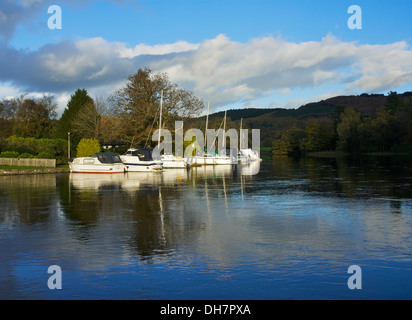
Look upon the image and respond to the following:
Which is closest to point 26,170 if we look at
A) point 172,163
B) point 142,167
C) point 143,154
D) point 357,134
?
point 142,167

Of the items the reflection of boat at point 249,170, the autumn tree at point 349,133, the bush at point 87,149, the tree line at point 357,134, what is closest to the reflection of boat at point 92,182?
the reflection of boat at point 249,170

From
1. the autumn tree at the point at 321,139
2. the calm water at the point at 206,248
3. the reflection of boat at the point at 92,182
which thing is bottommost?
the calm water at the point at 206,248

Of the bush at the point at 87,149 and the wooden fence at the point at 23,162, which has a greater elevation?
the bush at the point at 87,149

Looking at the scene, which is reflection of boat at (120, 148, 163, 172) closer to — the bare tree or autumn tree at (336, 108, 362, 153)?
the bare tree

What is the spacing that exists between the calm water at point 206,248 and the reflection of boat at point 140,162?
2273 centimetres

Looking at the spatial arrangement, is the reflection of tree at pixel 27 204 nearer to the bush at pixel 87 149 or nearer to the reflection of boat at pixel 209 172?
the reflection of boat at pixel 209 172

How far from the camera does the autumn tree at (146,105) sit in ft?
194

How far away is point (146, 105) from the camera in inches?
2330

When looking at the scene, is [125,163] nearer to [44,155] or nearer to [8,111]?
[44,155]

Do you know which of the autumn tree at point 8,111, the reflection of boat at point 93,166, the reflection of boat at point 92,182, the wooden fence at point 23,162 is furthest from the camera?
the autumn tree at point 8,111

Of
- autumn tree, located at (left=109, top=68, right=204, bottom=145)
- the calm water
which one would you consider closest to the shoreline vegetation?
autumn tree, located at (left=109, top=68, right=204, bottom=145)

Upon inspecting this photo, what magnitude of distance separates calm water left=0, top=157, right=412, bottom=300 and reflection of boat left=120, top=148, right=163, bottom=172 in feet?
74.6
